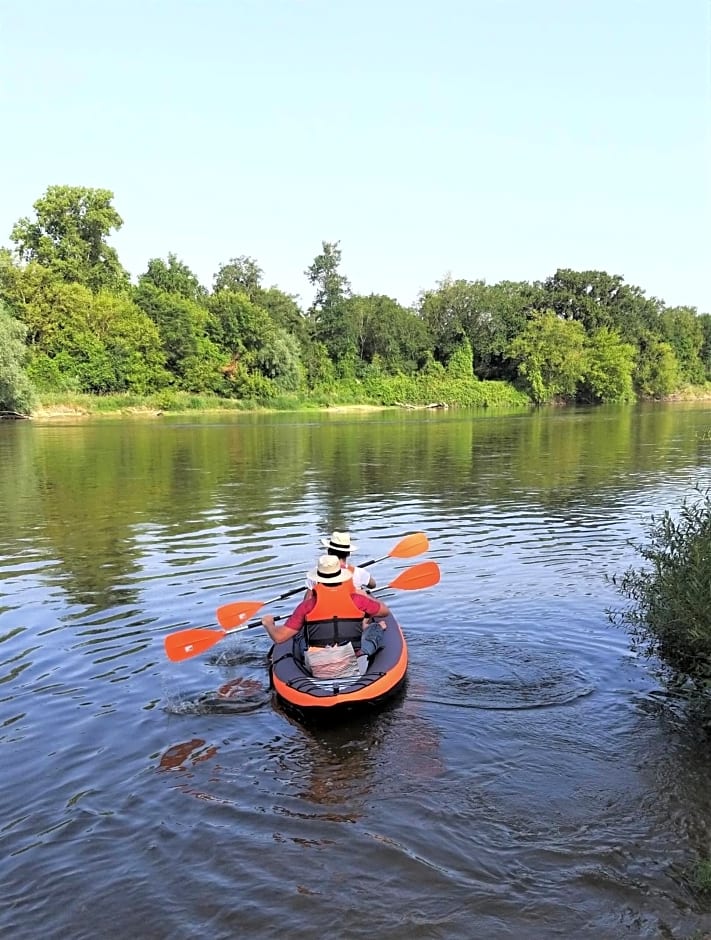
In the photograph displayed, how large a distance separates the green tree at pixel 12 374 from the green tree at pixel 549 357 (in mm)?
42978

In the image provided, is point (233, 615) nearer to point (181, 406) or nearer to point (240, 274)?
point (181, 406)

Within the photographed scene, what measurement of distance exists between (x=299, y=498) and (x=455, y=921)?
1351 cm

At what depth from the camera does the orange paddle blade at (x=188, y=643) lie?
6809mm

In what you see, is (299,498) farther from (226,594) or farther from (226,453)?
(226,453)

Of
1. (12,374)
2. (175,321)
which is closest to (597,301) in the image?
(175,321)

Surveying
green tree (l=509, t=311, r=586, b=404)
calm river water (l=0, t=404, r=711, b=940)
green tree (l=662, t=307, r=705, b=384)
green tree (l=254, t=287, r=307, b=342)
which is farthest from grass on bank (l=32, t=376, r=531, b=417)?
calm river water (l=0, t=404, r=711, b=940)

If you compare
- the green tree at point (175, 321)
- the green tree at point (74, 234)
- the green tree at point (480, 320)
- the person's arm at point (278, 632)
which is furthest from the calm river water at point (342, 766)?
the green tree at point (480, 320)

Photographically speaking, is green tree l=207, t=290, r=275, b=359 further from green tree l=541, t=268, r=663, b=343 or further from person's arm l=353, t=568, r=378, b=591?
person's arm l=353, t=568, r=378, b=591

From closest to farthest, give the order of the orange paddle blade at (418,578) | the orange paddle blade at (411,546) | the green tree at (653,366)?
the orange paddle blade at (418,578), the orange paddle blade at (411,546), the green tree at (653,366)

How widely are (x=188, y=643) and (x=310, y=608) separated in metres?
1.31

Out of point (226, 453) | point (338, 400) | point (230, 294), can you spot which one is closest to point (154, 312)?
point (230, 294)

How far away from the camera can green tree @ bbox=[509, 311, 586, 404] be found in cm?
6906

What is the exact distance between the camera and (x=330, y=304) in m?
72.6

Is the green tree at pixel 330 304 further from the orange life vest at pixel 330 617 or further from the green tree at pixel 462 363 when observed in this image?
the orange life vest at pixel 330 617
